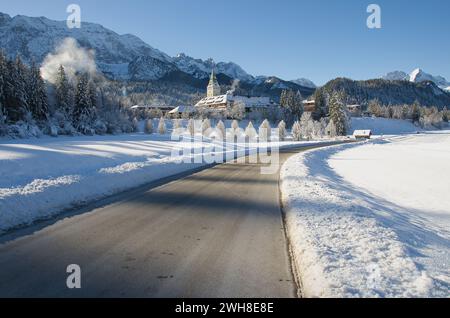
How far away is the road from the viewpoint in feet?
17.1

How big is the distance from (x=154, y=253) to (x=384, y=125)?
18066 centimetres

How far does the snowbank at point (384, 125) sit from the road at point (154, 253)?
158879 mm

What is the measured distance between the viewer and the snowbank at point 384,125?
527 ft

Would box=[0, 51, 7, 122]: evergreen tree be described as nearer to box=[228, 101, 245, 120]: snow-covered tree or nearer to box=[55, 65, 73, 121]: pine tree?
box=[55, 65, 73, 121]: pine tree

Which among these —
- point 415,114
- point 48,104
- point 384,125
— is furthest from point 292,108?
point 48,104

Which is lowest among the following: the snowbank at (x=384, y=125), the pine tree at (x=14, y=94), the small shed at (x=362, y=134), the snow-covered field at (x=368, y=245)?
the snow-covered field at (x=368, y=245)

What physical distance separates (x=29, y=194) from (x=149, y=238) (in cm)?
556

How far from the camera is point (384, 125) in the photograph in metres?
168

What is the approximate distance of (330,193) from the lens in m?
13.4

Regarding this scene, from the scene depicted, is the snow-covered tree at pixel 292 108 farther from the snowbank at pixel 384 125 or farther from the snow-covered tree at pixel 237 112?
the snowbank at pixel 384 125

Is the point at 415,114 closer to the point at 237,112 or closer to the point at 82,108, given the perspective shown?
the point at 237,112

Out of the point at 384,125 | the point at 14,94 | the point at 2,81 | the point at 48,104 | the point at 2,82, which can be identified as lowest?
the point at 384,125

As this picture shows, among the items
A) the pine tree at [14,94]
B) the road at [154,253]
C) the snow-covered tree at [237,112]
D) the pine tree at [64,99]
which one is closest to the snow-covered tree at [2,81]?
the pine tree at [14,94]
